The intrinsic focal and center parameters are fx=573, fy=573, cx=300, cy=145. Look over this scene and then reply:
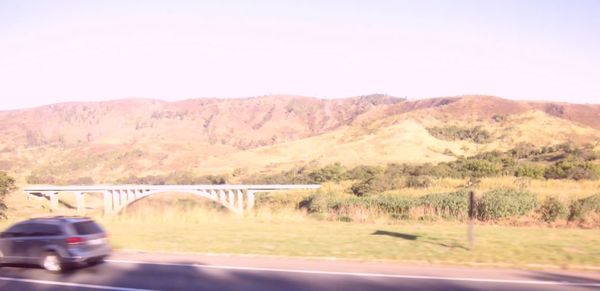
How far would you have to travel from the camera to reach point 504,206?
21.2 meters

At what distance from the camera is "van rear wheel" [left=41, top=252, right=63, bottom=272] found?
12758 mm

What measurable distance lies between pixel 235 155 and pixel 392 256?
4358 inches

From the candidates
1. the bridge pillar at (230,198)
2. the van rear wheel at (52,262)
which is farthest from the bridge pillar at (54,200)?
the van rear wheel at (52,262)

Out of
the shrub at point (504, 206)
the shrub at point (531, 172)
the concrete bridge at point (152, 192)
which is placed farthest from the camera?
the concrete bridge at point (152, 192)

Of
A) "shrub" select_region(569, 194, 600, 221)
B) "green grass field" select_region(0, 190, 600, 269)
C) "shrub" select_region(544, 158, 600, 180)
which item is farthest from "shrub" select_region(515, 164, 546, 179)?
"green grass field" select_region(0, 190, 600, 269)

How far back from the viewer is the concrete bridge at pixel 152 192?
1764 inches

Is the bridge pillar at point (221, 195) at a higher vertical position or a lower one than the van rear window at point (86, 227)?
lower

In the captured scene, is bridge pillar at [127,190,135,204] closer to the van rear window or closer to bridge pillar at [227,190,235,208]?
bridge pillar at [227,190,235,208]

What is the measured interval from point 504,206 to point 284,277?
12360 mm

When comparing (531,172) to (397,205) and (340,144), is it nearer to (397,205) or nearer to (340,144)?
(397,205)

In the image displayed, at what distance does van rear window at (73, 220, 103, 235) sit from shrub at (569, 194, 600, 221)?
15.8 metres

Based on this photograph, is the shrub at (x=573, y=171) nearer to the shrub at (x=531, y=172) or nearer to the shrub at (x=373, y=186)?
the shrub at (x=531, y=172)

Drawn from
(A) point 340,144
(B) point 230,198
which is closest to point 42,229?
(B) point 230,198

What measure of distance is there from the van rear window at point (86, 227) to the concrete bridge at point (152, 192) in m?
28.1
